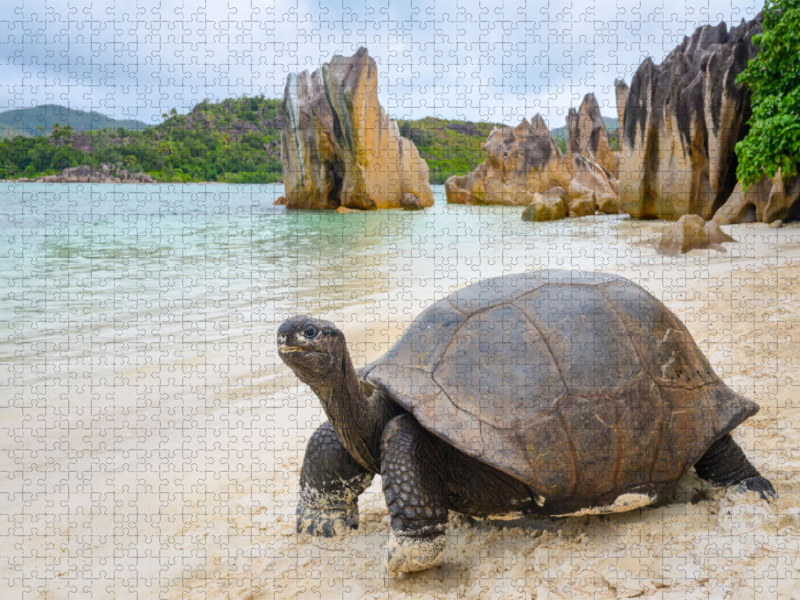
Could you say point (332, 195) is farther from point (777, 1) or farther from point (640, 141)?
point (777, 1)

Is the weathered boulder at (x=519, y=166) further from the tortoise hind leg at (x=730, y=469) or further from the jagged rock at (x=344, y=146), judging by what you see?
the tortoise hind leg at (x=730, y=469)

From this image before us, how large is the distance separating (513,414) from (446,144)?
23532 mm

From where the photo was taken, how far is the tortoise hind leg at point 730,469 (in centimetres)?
243

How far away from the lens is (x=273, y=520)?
2.78 m

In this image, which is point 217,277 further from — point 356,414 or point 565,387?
point 565,387

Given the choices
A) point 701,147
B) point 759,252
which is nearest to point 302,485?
point 759,252

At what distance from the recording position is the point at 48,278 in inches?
388

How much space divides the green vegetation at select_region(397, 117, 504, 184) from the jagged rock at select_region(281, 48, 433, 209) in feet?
4.95

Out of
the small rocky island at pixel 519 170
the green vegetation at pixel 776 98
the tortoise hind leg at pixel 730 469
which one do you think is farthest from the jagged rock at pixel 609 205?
the tortoise hind leg at pixel 730 469

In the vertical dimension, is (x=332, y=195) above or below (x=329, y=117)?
below

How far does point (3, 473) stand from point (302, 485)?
214cm

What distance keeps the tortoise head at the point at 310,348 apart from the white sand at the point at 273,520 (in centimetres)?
86

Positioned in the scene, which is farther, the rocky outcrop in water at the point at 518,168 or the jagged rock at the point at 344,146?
the rocky outcrop in water at the point at 518,168

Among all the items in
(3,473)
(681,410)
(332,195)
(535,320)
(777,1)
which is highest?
(777,1)
